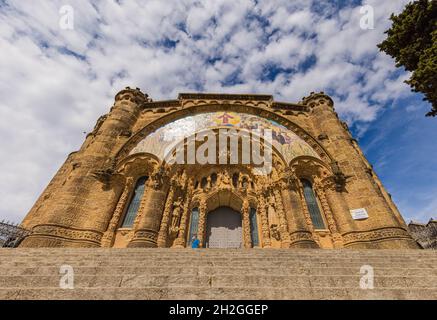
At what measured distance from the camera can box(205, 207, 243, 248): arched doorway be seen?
452 inches

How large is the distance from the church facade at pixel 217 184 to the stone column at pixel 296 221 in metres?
0.05

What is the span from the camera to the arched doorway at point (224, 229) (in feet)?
37.7

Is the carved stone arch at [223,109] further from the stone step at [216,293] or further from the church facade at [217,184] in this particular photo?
the stone step at [216,293]

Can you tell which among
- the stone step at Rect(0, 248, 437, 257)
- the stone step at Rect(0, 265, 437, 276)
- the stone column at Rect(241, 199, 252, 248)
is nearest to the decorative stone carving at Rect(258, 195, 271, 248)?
the stone column at Rect(241, 199, 252, 248)

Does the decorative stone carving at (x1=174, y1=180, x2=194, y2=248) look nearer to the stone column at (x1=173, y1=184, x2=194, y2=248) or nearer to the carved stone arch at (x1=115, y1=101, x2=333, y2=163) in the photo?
the stone column at (x1=173, y1=184, x2=194, y2=248)

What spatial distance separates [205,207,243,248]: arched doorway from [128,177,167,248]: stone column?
3180mm

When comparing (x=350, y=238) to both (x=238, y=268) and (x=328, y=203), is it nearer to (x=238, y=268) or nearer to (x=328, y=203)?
(x=328, y=203)

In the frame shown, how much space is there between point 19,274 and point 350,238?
456 inches

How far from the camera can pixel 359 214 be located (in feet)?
32.6

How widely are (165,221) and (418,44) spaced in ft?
46.7

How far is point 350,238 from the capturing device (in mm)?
9578
